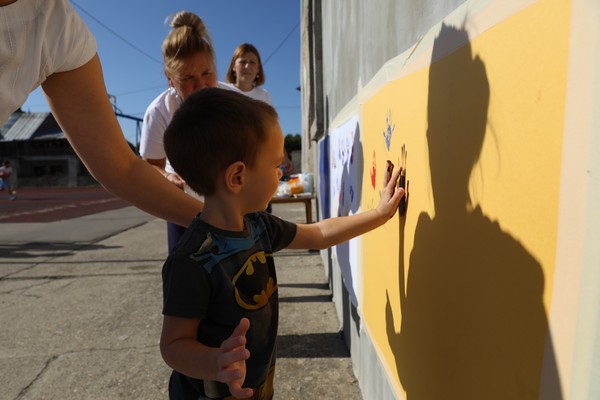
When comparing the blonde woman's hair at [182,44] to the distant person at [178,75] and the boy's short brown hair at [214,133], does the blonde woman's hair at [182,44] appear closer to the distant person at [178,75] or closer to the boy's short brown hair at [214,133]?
the distant person at [178,75]

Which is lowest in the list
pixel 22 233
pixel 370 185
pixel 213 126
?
pixel 22 233

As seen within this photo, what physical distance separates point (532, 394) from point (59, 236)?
8951 millimetres

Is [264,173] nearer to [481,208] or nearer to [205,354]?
[205,354]

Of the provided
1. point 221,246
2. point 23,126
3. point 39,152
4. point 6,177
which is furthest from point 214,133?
point 23,126

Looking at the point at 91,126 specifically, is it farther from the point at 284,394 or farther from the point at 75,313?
the point at 75,313

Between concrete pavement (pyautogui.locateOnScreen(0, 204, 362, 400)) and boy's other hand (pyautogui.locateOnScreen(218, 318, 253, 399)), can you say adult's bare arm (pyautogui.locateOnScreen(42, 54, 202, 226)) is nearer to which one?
boy's other hand (pyautogui.locateOnScreen(218, 318, 253, 399))

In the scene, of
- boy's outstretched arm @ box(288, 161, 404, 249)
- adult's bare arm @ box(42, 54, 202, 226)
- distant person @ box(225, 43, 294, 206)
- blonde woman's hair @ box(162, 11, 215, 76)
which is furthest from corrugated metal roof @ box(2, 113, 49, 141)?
boy's outstretched arm @ box(288, 161, 404, 249)

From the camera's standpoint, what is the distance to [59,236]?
8273mm

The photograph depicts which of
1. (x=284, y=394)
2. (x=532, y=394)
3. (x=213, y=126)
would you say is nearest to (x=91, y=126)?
(x=213, y=126)

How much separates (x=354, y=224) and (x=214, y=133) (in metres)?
0.55

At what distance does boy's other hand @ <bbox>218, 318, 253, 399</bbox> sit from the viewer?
910mm

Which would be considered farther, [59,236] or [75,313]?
[59,236]

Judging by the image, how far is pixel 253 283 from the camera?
1.26m

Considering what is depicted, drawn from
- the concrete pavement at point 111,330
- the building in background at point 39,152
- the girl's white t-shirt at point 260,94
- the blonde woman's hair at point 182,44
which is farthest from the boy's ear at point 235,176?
the building in background at point 39,152
